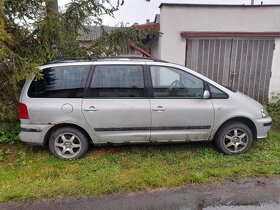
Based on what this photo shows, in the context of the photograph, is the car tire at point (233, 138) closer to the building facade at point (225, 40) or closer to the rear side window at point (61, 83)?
the rear side window at point (61, 83)

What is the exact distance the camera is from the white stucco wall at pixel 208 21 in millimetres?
7672

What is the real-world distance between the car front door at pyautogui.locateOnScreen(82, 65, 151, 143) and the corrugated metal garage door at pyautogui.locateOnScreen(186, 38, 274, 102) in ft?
12.3

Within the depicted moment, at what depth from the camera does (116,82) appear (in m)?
4.60

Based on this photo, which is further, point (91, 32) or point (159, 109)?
point (91, 32)

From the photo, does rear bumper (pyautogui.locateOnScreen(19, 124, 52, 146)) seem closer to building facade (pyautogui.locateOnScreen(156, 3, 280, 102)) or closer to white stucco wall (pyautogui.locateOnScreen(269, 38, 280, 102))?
building facade (pyautogui.locateOnScreen(156, 3, 280, 102))

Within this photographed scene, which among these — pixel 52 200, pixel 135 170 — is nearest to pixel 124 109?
pixel 135 170

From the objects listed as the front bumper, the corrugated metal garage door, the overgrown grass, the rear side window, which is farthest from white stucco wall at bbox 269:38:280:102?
the rear side window

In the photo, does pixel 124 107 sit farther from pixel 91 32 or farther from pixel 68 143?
pixel 91 32

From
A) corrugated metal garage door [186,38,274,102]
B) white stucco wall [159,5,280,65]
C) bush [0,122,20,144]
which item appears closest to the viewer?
bush [0,122,20,144]

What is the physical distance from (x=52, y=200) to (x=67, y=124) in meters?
1.35

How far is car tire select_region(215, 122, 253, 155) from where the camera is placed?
476 centimetres

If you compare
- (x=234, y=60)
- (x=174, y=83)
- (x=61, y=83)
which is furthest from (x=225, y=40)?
(x=61, y=83)

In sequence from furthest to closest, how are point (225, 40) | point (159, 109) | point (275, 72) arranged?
point (275, 72) < point (225, 40) < point (159, 109)

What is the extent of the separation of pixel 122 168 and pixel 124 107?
0.96 m
